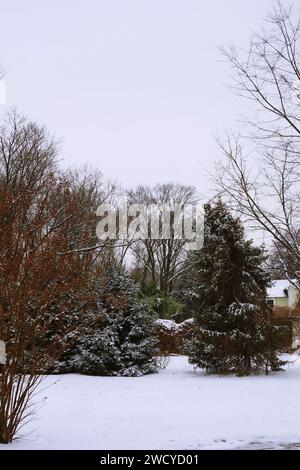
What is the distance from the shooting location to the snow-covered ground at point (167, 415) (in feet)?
20.9

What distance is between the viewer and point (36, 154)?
→ 81.0 ft

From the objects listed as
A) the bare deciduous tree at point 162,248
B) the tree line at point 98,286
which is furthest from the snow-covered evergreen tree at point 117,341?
the bare deciduous tree at point 162,248

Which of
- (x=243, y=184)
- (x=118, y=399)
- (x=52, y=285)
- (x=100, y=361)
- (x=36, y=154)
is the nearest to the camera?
(x=52, y=285)

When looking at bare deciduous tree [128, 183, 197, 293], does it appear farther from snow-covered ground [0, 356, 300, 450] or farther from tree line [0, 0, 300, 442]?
snow-covered ground [0, 356, 300, 450]

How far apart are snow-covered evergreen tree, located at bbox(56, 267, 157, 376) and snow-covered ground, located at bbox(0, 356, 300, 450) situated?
5.09 ft

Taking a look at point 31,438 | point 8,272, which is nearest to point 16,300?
point 8,272

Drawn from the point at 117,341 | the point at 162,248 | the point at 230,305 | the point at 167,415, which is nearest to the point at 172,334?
the point at 117,341

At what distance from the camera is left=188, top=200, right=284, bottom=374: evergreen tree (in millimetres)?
15453

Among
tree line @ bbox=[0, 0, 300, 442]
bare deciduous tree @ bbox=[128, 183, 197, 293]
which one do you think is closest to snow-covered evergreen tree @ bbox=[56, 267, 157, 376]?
tree line @ bbox=[0, 0, 300, 442]

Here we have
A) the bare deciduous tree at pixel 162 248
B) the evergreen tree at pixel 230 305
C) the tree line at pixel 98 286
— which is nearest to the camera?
the tree line at pixel 98 286

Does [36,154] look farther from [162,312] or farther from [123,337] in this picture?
[123,337]

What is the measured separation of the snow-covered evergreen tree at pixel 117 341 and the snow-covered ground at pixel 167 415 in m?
1.55

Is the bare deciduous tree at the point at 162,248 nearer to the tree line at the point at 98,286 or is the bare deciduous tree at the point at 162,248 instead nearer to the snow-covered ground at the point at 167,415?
the tree line at the point at 98,286
